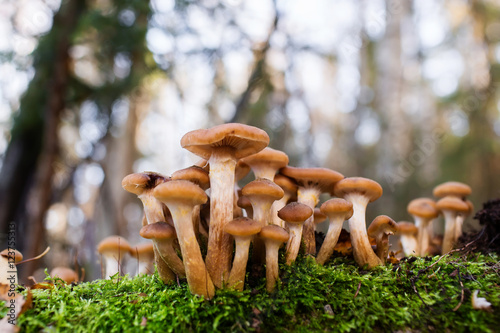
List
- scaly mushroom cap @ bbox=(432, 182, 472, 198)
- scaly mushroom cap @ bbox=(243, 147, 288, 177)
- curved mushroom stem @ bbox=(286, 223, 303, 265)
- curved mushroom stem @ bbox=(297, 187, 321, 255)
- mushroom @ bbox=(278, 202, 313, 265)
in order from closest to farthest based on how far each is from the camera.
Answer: mushroom @ bbox=(278, 202, 313, 265)
curved mushroom stem @ bbox=(286, 223, 303, 265)
scaly mushroom cap @ bbox=(243, 147, 288, 177)
curved mushroom stem @ bbox=(297, 187, 321, 255)
scaly mushroom cap @ bbox=(432, 182, 472, 198)

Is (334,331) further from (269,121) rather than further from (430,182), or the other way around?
(430,182)

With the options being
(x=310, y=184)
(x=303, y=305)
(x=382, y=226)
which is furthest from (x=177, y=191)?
(x=382, y=226)

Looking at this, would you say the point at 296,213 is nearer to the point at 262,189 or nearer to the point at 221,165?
the point at 262,189

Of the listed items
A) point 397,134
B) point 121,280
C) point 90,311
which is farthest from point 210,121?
point 90,311

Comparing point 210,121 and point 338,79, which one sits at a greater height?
point 338,79

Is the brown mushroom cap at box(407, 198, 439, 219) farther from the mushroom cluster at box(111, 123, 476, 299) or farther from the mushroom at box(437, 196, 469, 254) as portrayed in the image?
the mushroom cluster at box(111, 123, 476, 299)

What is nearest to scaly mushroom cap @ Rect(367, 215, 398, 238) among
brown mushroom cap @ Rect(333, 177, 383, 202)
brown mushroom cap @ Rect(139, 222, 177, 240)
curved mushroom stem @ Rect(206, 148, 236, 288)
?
brown mushroom cap @ Rect(333, 177, 383, 202)
